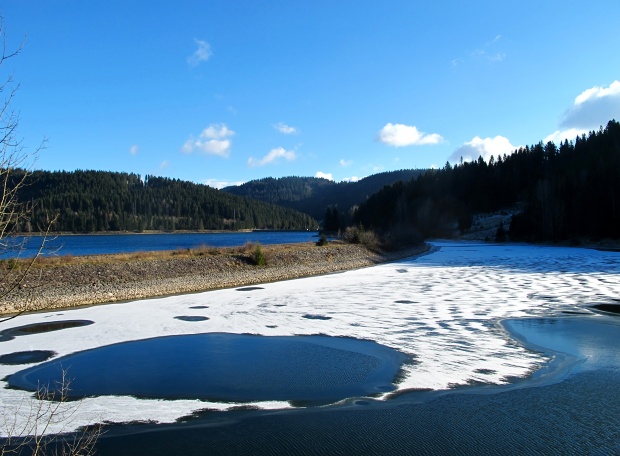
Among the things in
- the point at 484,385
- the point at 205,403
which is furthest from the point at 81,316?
the point at 484,385

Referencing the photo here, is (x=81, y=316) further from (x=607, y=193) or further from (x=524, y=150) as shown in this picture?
(x=524, y=150)

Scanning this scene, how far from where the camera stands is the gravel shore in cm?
2259

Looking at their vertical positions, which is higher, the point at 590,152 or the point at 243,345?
the point at 590,152

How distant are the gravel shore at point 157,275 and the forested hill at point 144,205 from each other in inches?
4522

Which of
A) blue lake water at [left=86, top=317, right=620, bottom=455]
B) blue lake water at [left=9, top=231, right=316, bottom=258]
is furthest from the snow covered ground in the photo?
blue lake water at [left=9, top=231, right=316, bottom=258]

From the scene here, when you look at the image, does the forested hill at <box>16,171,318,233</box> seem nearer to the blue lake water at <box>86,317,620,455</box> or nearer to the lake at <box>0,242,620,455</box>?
the lake at <box>0,242,620,455</box>

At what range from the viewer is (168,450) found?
272 inches

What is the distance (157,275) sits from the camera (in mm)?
28203

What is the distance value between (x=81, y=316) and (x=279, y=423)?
15061 mm

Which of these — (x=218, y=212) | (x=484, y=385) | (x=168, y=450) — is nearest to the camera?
(x=168, y=450)

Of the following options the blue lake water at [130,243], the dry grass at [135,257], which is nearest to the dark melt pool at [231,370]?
the blue lake water at [130,243]

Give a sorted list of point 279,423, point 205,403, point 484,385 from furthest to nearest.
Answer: point 484,385, point 205,403, point 279,423

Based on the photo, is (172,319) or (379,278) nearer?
(172,319)

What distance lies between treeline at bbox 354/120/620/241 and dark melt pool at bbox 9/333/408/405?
2360 inches
